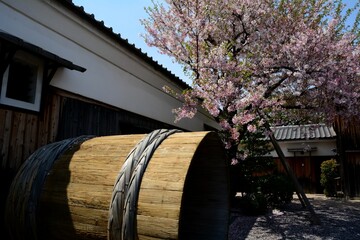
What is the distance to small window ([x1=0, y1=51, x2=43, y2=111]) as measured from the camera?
369 cm

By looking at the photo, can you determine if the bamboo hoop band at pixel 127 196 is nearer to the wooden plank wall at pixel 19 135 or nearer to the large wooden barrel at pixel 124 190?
the large wooden barrel at pixel 124 190

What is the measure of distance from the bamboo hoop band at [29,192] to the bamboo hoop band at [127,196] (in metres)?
0.84

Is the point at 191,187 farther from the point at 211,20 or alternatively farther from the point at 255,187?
the point at 255,187

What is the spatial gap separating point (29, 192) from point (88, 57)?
133 inches

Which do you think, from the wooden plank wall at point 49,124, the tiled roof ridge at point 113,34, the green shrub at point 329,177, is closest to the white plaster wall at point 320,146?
the green shrub at point 329,177

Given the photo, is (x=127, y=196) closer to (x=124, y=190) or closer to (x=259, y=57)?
(x=124, y=190)

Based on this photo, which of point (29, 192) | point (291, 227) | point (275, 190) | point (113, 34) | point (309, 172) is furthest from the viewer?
point (309, 172)

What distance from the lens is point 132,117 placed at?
6582 millimetres

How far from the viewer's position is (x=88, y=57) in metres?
5.26

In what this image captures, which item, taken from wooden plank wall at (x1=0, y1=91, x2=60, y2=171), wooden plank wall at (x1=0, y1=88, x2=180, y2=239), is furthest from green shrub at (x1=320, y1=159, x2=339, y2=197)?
wooden plank wall at (x1=0, y1=91, x2=60, y2=171)

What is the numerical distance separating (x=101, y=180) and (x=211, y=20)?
289 inches

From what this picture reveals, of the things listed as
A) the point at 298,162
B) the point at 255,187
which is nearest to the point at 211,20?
the point at 255,187

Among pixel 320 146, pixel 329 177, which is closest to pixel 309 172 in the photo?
pixel 320 146

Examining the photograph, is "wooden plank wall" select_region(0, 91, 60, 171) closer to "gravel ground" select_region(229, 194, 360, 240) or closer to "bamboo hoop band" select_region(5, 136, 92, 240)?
"bamboo hoop band" select_region(5, 136, 92, 240)
